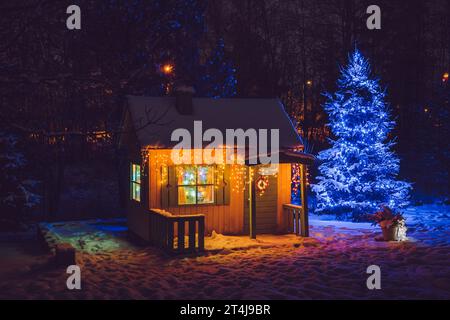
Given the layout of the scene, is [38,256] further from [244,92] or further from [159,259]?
[244,92]

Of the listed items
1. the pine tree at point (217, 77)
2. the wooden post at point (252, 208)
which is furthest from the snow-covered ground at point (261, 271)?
the pine tree at point (217, 77)

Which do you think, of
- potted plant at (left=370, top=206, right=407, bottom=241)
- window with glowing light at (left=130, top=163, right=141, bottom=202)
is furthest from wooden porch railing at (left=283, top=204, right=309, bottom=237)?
window with glowing light at (left=130, top=163, right=141, bottom=202)

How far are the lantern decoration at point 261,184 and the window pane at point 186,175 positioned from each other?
1.94 metres

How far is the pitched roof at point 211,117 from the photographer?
13.4 metres

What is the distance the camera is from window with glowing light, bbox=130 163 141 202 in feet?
47.2

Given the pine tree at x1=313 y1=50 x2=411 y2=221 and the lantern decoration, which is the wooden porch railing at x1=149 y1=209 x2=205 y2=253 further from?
the pine tree at x1=313 y1=50 x2=411 y2=221

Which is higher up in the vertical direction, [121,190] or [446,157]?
[446,157]

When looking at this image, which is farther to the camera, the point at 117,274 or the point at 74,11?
the point at 117,274

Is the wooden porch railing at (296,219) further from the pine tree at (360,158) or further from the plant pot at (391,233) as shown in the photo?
the pine tree at (360,158)

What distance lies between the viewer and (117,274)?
394 inches

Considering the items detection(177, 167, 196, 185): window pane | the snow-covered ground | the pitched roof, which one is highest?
the pitched roof

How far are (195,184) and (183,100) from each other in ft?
8.52

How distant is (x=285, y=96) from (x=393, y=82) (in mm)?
7327
